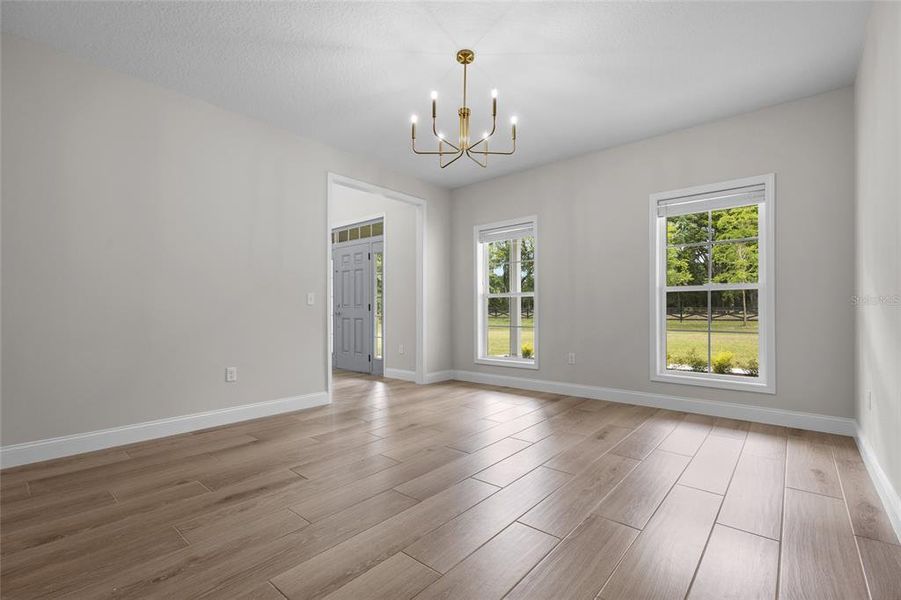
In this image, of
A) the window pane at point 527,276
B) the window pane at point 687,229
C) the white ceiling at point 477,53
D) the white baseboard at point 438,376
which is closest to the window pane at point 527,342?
the window pane at point 527,276

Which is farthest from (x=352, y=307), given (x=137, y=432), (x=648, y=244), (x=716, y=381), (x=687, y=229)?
(x=716, y=381)

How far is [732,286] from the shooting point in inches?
151

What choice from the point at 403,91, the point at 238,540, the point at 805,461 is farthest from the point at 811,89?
the point at 238,540

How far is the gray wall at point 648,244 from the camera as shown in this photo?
3295mm

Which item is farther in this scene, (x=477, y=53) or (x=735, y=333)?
(x=735, y=333)

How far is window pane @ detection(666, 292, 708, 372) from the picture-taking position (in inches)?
159

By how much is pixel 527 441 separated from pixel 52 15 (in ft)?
13.3

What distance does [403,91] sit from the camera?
3322 mm

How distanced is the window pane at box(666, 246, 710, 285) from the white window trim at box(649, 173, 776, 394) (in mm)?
63

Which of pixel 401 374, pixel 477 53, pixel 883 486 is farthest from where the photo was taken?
pixel 401 374

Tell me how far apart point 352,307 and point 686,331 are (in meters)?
4.78

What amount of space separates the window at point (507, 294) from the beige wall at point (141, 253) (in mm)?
2281

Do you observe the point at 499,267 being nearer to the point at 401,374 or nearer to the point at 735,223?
the point at 401,374

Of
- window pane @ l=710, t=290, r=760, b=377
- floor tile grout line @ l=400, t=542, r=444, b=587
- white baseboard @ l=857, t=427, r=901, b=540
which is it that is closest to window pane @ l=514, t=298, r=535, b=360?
window pane @ l=710, t=290, r=760, b=377
